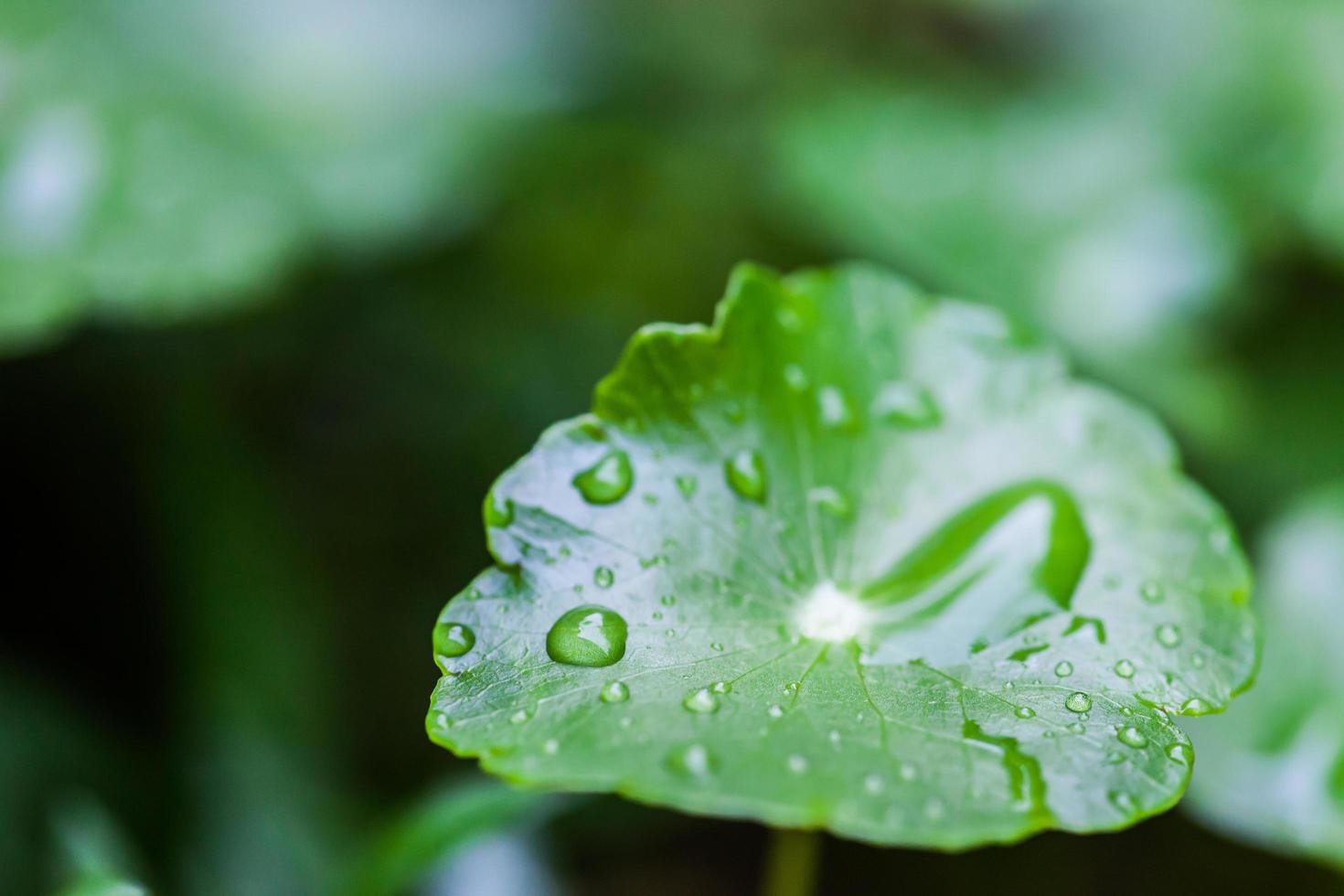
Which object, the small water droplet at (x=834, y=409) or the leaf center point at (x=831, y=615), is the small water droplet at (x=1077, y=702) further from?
the small water droplet at (x=834, y=409)

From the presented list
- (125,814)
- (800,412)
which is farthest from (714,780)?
(125,814)

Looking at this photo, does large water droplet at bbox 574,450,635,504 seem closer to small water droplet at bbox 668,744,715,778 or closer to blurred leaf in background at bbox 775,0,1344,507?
small water droplet at bbox 668,744,715,778

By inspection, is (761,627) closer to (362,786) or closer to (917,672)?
(917,672)

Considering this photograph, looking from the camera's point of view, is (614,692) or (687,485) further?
(687,485)

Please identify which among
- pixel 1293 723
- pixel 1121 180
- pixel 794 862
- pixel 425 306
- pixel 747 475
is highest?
pixel 425 306

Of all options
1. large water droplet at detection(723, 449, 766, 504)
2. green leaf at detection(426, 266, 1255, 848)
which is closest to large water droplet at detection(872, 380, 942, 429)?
green leaf at detection(426, 266, 1255, 848)

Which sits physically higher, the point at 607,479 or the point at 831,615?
the point at 607,479

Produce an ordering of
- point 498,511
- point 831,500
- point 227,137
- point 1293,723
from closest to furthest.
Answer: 1. point 498,511
2. point 831,500
3. point 1293,723
4. point 227,137

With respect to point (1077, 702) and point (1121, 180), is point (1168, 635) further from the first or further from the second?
point (1121, 180)

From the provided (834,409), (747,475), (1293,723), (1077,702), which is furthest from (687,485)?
(1293,723)
